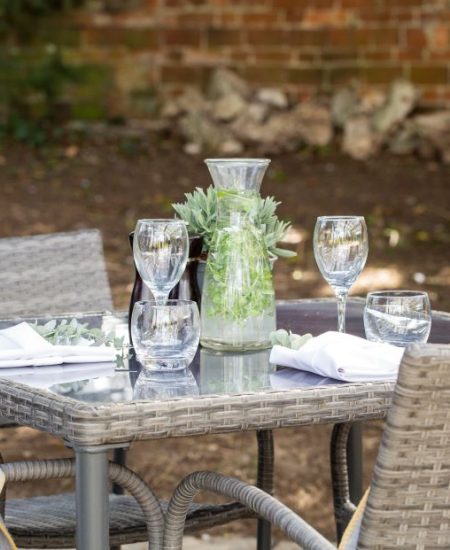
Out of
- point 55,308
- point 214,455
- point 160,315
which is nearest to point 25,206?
point 214,455

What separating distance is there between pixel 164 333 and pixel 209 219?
431mm

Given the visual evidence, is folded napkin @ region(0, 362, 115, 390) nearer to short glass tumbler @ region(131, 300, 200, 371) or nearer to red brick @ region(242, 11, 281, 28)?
short glass tumbler @ region(131, 300, 200, 371)

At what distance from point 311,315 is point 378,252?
3685 mm

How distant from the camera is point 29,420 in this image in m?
1.92

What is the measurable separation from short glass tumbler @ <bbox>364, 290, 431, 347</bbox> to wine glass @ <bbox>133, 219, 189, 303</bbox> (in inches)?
14.2

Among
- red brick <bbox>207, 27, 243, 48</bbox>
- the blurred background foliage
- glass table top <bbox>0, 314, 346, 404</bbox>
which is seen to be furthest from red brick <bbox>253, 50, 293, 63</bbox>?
glass table top <bbox>0, 314, 346, 404</bbox>

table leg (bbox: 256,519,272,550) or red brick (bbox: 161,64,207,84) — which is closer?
table leg (bbox: 256,519,272,550)

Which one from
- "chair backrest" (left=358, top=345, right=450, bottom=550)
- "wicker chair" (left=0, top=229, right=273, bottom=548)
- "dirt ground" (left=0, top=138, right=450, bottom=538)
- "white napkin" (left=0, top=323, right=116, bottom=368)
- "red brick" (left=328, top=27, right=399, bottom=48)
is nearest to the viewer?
"chair backrest" (left=358, top=345, right=450, bottom=550)

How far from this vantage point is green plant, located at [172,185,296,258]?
7.68 feet

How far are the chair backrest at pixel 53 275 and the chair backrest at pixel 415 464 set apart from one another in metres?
1.64

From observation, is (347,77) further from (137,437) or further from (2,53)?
(137,437)

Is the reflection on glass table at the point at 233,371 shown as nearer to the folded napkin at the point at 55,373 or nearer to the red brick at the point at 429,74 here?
the folded napkin at the point at 55,373

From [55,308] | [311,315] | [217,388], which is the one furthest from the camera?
[55,308]

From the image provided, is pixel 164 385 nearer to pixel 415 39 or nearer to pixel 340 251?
pixel 340 251
